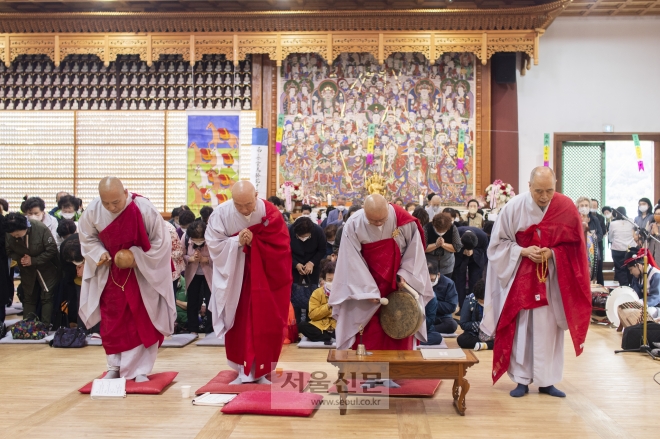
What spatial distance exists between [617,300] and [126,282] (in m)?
5.25

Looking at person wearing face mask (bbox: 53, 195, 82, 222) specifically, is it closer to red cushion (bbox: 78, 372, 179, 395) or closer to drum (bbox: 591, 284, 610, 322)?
red cushion (bbox: 78, 372, 179, 395)

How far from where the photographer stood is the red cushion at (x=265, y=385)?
5094 millimetres

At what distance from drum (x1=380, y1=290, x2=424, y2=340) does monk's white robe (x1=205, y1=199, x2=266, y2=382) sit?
1.16m

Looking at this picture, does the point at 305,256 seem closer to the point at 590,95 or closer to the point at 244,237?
the point at 244,237

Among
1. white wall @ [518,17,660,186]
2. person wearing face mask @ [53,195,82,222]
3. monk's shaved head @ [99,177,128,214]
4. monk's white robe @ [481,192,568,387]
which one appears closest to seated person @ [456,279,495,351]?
monk's white robe @ [481,192,568,387]

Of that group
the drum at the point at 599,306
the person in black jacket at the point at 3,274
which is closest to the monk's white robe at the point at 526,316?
the drum at the point at 599,306

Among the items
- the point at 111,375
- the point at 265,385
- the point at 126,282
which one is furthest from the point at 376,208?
the point at 111,375

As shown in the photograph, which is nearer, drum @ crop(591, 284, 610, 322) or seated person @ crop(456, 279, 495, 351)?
seated person @ crop(456, 279, 495, 351)

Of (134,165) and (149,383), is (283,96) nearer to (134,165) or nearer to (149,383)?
(134,165)

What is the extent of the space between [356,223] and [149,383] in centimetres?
203

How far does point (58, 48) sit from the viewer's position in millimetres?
11984

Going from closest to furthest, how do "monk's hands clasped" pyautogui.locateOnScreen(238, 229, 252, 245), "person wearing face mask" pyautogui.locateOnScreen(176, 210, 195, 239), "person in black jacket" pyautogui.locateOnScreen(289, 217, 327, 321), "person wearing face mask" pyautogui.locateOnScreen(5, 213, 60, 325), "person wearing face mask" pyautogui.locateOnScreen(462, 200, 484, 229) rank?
"monk's hands clasped" pyautogui.locateOnScreen(238, 229, 252, 245) → "person wearing face mask" pyautogui.locateOnScreen(5, 213, 60, 325) → "person in black jacket" pyautogui.locateOnScreen(289, 217, 327, 321) → "person wearing face mask" pyautogui.locateOnScreen(176, 210, 195, 239) → "person wearing face mask" pyautogui.locateOnScreen(462, 200, 484, 229)

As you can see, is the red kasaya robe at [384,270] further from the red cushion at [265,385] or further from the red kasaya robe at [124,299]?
the red kasaya robe at [124,299]

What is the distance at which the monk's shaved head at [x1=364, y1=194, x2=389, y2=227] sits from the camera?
483 centimetres
